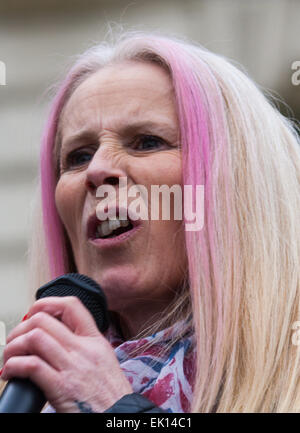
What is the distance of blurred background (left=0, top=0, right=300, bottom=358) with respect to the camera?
16.4ft

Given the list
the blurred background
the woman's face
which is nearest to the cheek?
the woman's face

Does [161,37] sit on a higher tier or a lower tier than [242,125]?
higher

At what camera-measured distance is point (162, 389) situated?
1.57 m

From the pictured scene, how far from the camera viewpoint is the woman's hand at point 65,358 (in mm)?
1281

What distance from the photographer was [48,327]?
1.31 metres

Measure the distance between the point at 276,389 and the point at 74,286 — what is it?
51 cm

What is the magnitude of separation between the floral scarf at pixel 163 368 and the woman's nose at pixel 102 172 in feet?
1.34

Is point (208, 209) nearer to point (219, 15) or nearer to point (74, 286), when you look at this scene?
point (74, 286)

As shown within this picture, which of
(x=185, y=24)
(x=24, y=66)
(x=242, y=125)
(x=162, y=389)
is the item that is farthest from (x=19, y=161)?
(x=162, y=389)

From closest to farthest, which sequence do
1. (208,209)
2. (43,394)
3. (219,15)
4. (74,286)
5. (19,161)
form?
(43,394)
(74,286)
(208,209)
(19,161)
(219,15)

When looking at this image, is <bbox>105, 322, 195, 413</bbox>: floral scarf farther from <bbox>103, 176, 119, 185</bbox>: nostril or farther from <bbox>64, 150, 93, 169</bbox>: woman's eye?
<bbox>64, 150, 93, 169</bbox>: woman's eye

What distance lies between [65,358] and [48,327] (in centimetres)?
7

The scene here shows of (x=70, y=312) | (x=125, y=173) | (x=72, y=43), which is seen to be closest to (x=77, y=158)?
(x=125, y=173)

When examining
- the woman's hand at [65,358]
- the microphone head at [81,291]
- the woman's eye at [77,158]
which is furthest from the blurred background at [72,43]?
the woman's hand at [65,358]
